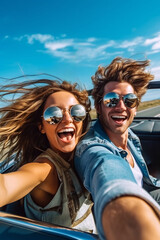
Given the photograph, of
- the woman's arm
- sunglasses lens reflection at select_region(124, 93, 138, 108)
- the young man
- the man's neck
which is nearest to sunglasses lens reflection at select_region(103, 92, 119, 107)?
the young man

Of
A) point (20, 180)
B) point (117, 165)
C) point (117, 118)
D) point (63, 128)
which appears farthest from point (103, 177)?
point (117, 118)

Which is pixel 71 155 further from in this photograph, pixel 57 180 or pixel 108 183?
pixel 108 183

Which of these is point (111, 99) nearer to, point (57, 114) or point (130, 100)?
point (130, 100)

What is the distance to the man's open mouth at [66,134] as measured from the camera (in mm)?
1781

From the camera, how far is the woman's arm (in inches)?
45.1

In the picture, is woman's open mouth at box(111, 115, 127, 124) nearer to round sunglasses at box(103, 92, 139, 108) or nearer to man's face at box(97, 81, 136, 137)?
man's face at box(97, 81, 136, 137)

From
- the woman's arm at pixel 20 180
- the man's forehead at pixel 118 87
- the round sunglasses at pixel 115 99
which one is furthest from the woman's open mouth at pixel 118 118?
the woman's arm at pixel 20 180

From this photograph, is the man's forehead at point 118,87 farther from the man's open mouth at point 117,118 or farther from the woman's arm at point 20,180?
the woman's arm at point 20,180

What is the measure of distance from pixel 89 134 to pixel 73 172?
1.42ft

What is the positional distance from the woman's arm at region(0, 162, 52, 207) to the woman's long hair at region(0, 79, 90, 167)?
50 cm

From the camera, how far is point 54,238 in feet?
3.24

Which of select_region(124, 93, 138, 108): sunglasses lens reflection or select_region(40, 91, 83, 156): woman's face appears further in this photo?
select_region(124, 93, 138, 108): sunglasses lens reflection

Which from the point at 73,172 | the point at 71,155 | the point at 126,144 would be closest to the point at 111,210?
the point at 73,172

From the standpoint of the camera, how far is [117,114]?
2230mm
